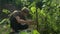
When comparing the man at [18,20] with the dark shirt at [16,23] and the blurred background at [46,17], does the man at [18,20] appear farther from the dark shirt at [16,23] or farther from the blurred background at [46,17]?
the blurred background at [46,17]

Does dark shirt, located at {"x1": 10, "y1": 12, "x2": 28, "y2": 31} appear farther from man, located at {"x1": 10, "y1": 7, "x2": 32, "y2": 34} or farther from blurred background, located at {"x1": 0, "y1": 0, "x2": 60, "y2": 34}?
blurred background, located at {"x1": 0, "y1": 0, "x2": 60, "y2": 34}

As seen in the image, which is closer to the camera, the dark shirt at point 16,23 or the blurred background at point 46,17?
A: the blurred background at point 46,17

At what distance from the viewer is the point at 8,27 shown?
8.52 ft

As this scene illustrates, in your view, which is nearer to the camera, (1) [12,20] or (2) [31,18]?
(2) [31,18]

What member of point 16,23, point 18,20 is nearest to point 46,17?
point 18,20

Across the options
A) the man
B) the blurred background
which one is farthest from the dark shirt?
the blurred background

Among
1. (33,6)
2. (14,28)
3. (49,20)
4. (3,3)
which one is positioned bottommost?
(3,3)

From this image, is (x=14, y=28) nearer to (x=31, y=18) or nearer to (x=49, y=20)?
(x=31, y=18)

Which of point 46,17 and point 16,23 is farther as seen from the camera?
point 16,23

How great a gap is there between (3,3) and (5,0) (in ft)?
0.88

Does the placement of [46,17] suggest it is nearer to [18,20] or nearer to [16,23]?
[18,20]

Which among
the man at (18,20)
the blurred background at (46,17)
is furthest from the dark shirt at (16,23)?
the blurred background at (46,17)

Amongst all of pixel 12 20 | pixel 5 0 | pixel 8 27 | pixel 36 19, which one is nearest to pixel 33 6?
pixel 36 19

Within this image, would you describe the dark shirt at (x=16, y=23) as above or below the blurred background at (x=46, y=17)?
below
